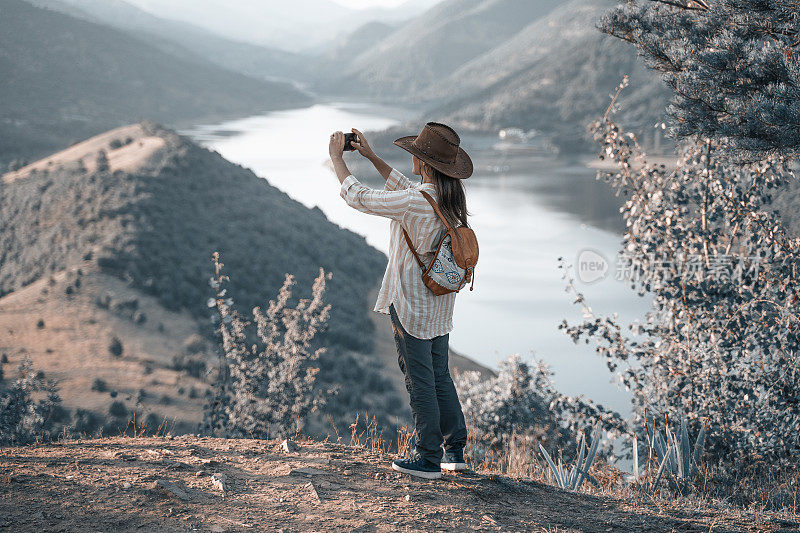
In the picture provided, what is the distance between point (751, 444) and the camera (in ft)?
16.7

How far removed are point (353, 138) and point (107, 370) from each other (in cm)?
→ 1258

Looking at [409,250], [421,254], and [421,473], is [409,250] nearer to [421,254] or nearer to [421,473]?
[421,254]

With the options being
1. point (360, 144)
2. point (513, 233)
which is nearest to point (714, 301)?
point (360, 144)

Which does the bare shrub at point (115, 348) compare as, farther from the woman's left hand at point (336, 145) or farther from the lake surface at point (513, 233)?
the woman's left hand at point (336, 145)

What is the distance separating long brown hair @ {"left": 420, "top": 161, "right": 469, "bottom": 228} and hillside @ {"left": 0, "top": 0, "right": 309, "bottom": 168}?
1505 inches

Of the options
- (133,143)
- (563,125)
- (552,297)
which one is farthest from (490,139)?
(133,143)

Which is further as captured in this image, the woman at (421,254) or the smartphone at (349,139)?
the smartphone at (349,139)

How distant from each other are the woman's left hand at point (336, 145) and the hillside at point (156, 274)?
696 centimetres

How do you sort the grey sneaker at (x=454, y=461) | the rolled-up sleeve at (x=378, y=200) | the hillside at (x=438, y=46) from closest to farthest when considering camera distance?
the rolled-up sleeve at (x=378, y=200)
the grey sneaker at (x=454, y=461)
the hillside at (x=438, y=46)

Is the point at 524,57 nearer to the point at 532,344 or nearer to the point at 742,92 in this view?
the point at 532,344

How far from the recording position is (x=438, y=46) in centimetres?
11794

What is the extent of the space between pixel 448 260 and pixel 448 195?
292mm

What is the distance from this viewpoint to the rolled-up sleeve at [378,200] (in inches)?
111

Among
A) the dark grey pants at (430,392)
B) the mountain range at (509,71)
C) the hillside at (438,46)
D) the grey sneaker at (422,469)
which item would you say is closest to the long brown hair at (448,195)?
the dark grey pants at (430,392)
